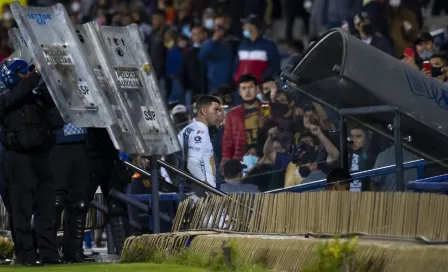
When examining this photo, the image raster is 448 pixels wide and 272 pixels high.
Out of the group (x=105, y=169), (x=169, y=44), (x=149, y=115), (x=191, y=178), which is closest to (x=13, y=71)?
(x=149, y=115)

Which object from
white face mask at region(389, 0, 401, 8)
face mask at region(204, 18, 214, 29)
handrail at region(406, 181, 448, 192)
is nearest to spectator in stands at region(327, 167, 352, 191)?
handrail at region(406, 181, 448, 192)

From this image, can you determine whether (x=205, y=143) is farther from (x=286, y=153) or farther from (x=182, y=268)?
(x=182, y=268)

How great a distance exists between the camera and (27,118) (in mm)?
14844

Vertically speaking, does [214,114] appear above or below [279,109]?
below

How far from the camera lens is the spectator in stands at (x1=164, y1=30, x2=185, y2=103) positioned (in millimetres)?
26500

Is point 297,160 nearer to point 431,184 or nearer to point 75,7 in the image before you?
point 431,184

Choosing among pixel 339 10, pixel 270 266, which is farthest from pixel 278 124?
pixel 339 10

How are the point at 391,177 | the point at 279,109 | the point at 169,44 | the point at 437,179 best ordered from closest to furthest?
the point at 437,179
the point at 391,177
the point at 279,109
the point at 169,44

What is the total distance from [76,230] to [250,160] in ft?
7.12

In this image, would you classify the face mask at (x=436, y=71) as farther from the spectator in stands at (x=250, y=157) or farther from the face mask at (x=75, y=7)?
the face mask at (x=75, y=7)

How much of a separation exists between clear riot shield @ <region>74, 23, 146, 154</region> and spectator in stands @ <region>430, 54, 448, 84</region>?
4.26 meters

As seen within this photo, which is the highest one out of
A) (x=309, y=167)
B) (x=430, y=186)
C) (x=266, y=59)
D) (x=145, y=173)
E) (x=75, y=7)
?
(x=430, y=186)

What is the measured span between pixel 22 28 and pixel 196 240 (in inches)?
107

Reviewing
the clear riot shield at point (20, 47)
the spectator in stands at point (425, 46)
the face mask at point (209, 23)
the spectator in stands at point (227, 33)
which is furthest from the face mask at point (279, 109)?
the face mask at point (209, 23)
